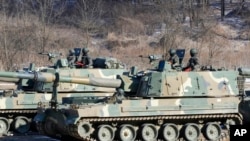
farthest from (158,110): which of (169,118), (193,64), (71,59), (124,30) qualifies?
(124,30)

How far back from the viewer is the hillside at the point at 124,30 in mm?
44625

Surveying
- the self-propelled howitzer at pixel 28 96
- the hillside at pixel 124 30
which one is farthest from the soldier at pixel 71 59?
the hillside at pixel 124 30

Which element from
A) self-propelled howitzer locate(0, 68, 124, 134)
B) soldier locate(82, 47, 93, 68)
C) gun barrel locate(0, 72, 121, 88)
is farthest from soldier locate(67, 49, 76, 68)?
gun barrel locate(0, 72, 121, 88)

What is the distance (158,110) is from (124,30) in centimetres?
3335

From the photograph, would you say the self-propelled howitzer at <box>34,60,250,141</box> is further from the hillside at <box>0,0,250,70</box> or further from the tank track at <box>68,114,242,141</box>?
the hillside at <box>0,0,250,70</box>

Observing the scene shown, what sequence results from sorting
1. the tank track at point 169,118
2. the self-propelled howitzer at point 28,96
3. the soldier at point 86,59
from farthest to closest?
1. the soldier at point 86,59
2. the self-propelled howitzer at point 28,96
3. the tank track at point 169,118

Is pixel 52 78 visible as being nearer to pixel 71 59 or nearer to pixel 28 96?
pixel 28 96

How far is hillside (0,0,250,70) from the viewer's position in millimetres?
44625

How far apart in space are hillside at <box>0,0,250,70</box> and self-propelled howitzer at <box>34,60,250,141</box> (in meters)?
21.8

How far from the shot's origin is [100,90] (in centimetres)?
2378

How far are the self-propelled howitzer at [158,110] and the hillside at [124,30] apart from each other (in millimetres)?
21762

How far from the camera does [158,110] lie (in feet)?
62.1

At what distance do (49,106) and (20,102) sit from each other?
2.87 m

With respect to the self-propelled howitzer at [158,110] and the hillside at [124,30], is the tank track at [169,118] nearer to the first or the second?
the self-propelled howitzer at [158,110]
